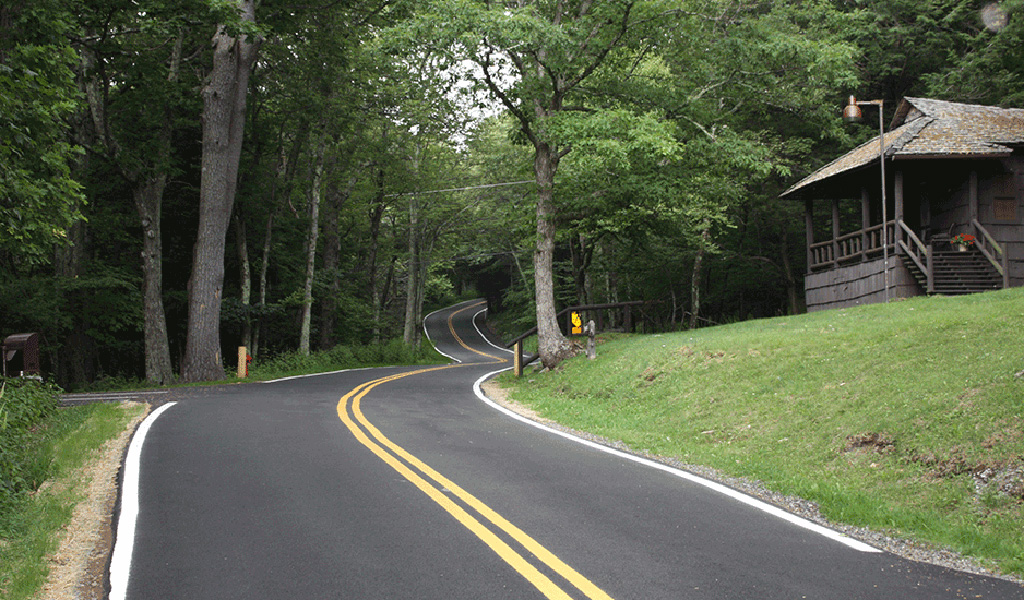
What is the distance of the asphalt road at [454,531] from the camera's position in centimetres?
436

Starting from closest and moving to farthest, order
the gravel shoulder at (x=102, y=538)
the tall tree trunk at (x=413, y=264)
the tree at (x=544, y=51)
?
the gravel shoulder at (x=102, y=538) < the tree at (x=544, y=51) < the tall tree trunk at (x=413, y=264)

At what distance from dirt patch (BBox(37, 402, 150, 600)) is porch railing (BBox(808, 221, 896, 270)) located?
2020 centimetres

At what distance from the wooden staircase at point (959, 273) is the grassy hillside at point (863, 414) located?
4.19 m

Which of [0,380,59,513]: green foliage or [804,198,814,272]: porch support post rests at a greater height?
[804,198,814,272]: porch support post

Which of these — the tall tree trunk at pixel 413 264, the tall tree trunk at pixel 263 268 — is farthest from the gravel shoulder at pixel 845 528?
the tall tree trunk at pixel 413 264

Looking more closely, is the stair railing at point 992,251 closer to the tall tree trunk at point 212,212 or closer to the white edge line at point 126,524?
the white edge line at point 126,524

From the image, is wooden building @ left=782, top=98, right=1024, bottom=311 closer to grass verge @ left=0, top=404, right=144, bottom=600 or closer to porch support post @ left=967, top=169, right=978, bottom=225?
porch support post @ left=967, top=169, right=978, bottom=225

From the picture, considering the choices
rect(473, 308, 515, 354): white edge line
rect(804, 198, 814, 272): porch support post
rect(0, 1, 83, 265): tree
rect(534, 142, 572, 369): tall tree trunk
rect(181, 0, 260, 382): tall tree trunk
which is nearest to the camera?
rect(0, 1, 83, 265): tree

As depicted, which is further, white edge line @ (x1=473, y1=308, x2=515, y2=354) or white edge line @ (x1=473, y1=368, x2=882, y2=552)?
white edge line @ (x1=473, y1=308, x2=515, y2=354)

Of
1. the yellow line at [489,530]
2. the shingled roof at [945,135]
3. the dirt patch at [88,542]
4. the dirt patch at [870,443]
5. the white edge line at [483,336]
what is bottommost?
the white edge line at [483,336]

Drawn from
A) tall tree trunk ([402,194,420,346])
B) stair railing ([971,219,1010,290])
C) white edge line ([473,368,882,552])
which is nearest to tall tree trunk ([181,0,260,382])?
white edge line ([473,368,882,552])

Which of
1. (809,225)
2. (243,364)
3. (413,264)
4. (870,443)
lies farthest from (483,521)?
(413,264)

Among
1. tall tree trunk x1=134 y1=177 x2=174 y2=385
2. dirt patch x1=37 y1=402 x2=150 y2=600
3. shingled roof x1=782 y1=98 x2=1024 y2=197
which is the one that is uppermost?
shingled roof x1=782 y1=98 x2=1024 y2=197

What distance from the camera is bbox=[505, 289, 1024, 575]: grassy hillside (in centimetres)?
592
